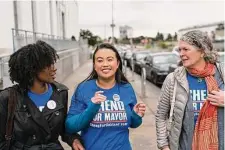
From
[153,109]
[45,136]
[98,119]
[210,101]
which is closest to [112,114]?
[98,119]

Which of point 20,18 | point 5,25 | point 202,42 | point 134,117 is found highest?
point 20,18

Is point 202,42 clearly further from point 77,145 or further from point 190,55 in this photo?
point 77,145

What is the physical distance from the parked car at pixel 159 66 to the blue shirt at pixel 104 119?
38.7 feet

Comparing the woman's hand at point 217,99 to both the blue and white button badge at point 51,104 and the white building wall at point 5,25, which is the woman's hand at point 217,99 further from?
the white building wall at point 5,25

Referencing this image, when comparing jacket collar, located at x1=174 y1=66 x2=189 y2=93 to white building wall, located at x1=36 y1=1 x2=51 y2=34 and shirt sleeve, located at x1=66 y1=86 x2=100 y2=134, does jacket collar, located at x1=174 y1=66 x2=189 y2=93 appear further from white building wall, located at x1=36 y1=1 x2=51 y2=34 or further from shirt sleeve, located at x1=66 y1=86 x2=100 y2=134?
white building wall, located at x1=36 y1=1 x2=51 y2=34

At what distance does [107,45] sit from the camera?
2492 mm

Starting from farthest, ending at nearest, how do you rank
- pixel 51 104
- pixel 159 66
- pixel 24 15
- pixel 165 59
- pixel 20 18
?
pixel 165 59 < pixel 159 66 < pixel 24 15 < pixel 20 18 < pixel 51 104

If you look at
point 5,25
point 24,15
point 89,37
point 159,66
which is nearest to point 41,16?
point 24,15

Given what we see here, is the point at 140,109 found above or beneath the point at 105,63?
beneath

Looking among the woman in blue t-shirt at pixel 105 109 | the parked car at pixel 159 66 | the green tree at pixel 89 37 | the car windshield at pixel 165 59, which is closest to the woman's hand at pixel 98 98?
the woman in blue t-shirt at pixel 105 109

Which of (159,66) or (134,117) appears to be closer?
(134,117)

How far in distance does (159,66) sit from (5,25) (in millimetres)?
7551

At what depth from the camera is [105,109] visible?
233cm

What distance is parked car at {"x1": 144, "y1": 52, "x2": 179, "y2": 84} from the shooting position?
14352 millimetres
